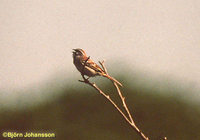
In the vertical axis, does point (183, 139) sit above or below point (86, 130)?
below

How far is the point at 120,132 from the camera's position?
1038 centimetres

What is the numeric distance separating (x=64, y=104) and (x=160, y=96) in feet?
10.5

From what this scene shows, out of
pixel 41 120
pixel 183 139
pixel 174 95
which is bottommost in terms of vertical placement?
pixel 183 139

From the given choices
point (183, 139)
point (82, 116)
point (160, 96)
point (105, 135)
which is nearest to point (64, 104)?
point (82, 116)

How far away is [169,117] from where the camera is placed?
400 inches

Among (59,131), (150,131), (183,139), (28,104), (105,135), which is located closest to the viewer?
(183,139)

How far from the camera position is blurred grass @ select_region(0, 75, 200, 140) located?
1009 cm

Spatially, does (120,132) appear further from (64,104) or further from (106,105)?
(64,104)

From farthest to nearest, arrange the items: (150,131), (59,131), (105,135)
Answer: (59,131)
(105,135)
(150,131)

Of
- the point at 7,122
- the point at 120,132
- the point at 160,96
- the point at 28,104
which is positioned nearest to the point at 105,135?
the point at 120,132

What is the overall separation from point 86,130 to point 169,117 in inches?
108

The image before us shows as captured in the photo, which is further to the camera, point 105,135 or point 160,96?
point 160,96

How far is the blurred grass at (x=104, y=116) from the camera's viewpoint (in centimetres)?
1009

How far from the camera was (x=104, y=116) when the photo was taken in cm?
1142
